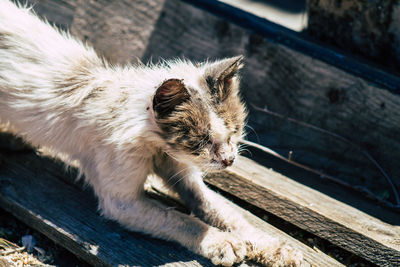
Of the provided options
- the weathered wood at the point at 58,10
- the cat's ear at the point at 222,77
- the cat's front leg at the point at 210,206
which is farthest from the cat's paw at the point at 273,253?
the weathered wood at the point at 58,10

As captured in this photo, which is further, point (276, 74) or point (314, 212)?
point (276, 74)

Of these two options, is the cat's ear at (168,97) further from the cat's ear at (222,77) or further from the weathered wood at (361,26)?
the weathered wood at (361,26)

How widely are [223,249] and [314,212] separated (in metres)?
0.53

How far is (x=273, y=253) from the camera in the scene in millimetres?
2195

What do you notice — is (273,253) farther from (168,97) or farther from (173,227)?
(168,97)

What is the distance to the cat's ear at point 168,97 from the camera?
2012mm

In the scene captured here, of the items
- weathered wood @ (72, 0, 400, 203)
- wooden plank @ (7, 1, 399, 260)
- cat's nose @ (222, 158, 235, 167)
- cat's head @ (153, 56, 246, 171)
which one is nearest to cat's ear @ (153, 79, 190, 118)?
cat's head @ (153, 56, 246, 171)

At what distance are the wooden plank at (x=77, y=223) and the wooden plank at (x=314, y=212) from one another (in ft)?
0.41

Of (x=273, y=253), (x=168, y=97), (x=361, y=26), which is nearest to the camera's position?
(x=168, y=97)

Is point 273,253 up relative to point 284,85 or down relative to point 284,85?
down

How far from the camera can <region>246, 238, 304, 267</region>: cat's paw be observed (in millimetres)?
2176

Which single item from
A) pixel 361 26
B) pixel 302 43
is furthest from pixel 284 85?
pixel 361 26

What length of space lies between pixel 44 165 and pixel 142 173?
83 centimetres

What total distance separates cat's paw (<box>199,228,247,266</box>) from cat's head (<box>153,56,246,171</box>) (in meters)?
0.40
